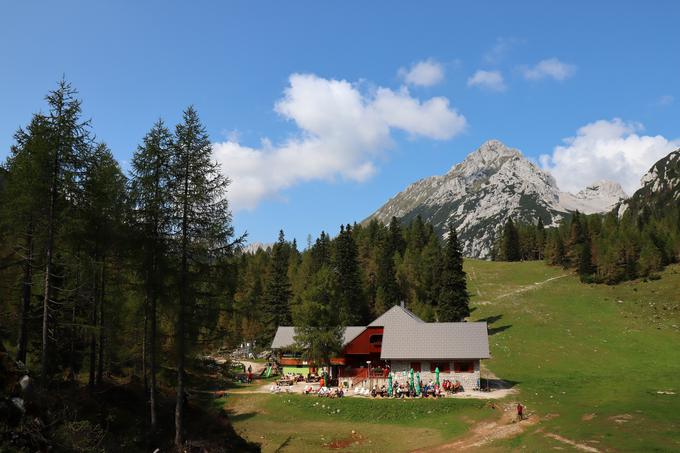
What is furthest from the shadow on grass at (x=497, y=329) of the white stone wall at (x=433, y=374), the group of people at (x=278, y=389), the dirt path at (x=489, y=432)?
the dirt path at (x=489, y=432)

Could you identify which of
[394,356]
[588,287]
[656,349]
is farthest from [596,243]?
[394,356]

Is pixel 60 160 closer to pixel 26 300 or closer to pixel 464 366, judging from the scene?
pixel 26 300

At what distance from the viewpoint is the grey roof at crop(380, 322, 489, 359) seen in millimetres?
47062

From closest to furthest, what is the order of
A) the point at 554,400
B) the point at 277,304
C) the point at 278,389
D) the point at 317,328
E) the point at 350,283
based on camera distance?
the point at 554,400
the point at 278,389
the point at 317,328
the point at 277,304
the point at 350,283

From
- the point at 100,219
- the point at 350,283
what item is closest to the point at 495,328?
the point at 350,283

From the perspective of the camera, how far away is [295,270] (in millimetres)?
114000

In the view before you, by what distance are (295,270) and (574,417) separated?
85268mm

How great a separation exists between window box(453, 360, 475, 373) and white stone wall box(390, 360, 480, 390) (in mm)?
279

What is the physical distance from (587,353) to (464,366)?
24.3m

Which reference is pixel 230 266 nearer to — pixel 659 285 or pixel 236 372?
pixel 236 372

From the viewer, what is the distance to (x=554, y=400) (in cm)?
3934

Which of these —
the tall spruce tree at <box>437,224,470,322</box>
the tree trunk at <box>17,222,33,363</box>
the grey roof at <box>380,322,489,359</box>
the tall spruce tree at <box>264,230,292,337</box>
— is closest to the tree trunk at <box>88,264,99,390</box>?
the tree trunk at <box>17,222,33,363</box>

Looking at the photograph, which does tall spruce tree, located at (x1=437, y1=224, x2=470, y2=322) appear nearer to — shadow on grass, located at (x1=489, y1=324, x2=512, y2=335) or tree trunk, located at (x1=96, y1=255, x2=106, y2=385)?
shadow on grass, located at (x1=489, y1=324, x2=512, y2=335)

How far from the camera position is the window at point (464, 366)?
46.7 meters
